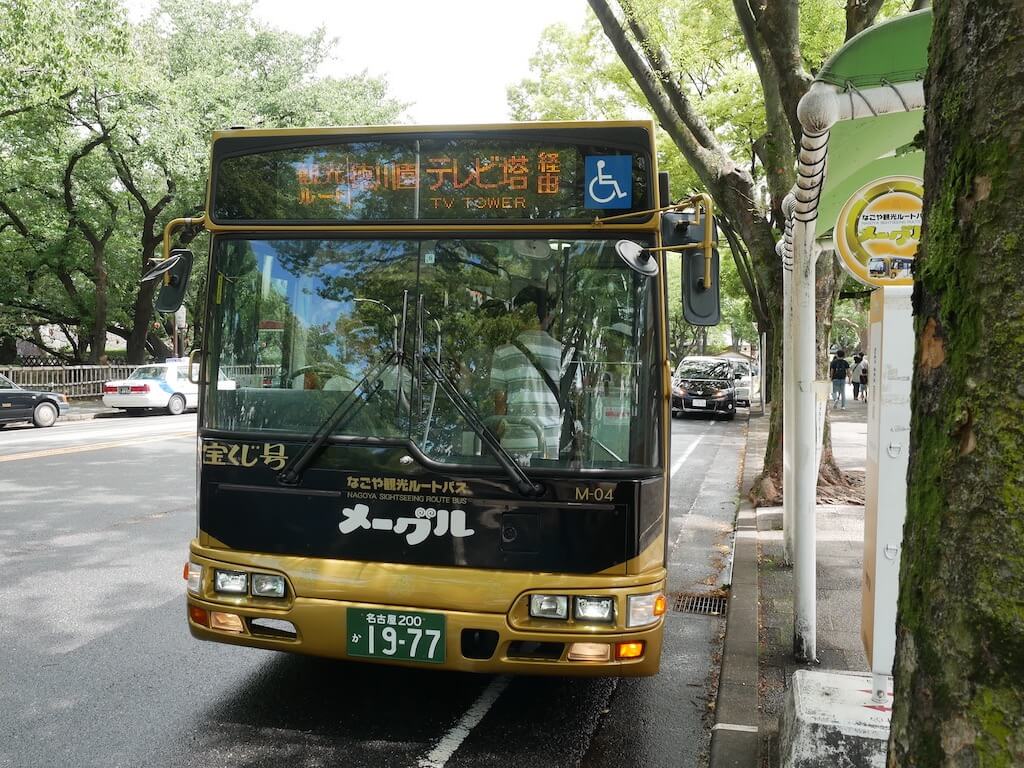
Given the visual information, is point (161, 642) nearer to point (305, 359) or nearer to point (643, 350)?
point (305, 359)

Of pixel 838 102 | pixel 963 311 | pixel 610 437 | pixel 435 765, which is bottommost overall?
pixel 435 765

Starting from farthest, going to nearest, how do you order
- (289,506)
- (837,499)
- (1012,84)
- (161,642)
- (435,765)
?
(837,499) → (161,642) → (289,506) → (435,765) → (1012,84)

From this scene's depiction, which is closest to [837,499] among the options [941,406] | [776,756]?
[776,756]

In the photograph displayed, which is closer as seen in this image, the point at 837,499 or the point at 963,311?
the point at 963,311

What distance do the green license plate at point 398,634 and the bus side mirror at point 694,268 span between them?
1845mm

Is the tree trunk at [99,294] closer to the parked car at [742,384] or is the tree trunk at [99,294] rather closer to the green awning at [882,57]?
the parked car at [742,384]

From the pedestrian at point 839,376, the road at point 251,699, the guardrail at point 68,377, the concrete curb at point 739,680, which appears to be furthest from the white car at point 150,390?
the concrete curb at point 739,680

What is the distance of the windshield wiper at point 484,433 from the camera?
3.79 metres

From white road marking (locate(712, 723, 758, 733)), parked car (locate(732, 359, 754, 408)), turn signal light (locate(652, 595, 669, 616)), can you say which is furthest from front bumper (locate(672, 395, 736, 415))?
turn signal light (locate(652, 595, 669, 616))

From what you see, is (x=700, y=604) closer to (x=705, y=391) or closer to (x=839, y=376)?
(x=705, y=391)

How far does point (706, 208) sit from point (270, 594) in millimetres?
2714

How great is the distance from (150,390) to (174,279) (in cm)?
2172

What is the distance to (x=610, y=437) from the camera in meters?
3.94

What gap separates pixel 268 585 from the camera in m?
3.98
